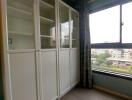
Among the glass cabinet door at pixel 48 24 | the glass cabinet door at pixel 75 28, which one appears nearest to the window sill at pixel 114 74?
the glass cabinet door at pixel 75 28

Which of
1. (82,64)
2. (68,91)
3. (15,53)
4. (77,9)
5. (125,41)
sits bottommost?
(68,91)

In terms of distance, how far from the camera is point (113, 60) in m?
Answer: 2.50

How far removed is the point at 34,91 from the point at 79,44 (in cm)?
181

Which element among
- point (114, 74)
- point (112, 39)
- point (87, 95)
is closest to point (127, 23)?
point (112, 39)

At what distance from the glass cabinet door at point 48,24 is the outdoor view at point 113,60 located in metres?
1.38

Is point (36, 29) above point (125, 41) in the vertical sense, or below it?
above

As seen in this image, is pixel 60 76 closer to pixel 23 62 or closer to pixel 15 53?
pixel 23 62

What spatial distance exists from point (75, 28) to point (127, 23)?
1276 millimetres

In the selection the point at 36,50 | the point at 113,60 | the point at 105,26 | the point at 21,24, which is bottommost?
the point at 113,60

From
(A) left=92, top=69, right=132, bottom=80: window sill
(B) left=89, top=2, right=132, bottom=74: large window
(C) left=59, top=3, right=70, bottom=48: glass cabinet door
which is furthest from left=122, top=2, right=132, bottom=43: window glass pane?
(C) left=59, top=3, right=70, bottom=48: glass cabinet door

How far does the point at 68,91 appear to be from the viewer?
2.47 metres

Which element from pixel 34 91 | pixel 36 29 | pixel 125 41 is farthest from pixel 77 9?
pixel 34 91

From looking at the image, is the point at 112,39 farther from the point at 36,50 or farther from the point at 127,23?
the point at 36,50

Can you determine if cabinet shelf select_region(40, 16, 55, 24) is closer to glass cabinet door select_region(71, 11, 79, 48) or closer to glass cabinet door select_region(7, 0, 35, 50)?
glass cabinet door select_region(7, 0, 35, 50)
